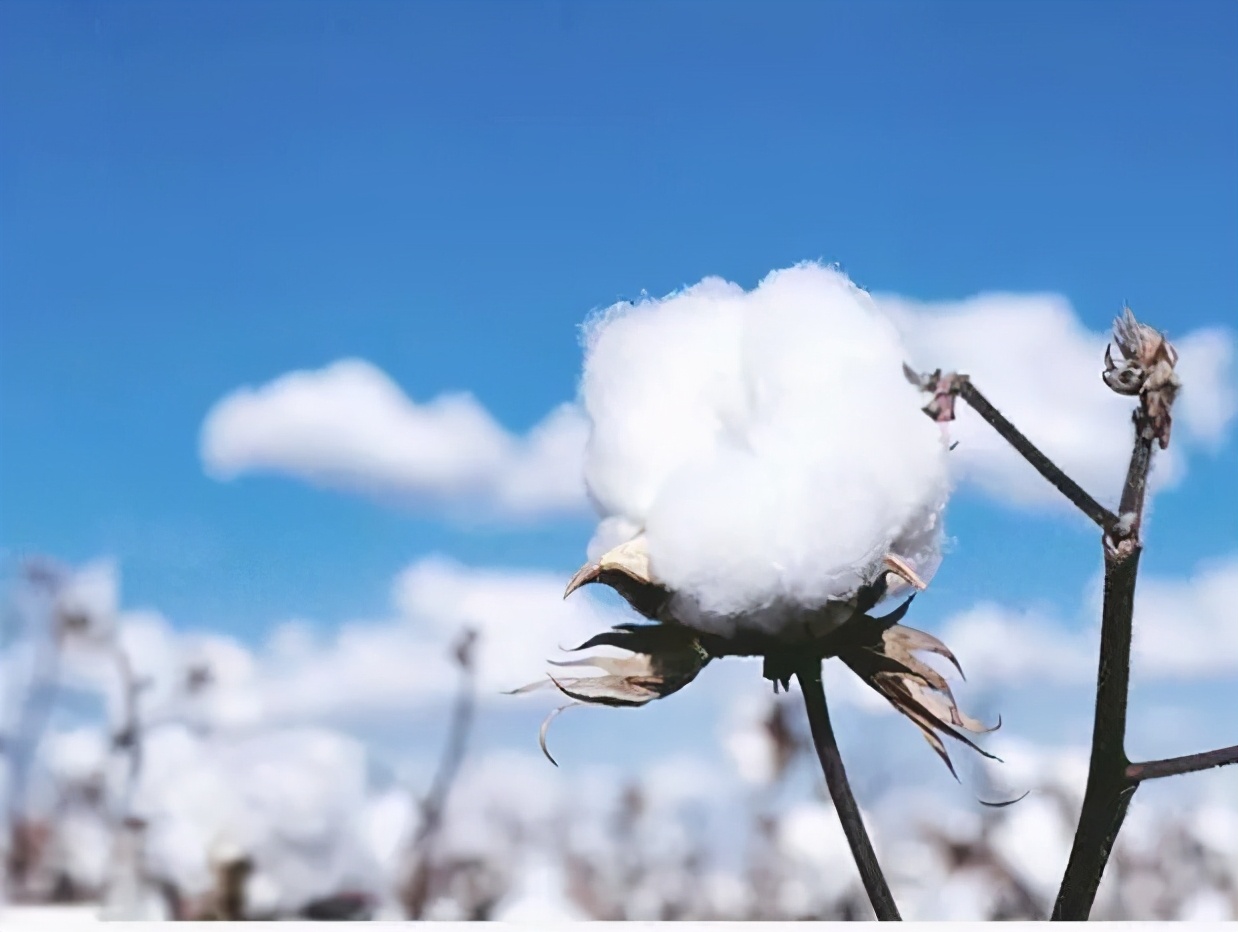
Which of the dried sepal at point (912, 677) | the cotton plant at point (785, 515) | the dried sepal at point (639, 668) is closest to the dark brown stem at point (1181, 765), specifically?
the cotton plant at point (785, 515)

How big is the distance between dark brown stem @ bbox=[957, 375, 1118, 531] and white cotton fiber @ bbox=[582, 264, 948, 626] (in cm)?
15

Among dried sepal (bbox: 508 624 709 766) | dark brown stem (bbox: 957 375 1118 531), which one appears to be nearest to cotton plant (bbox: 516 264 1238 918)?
dried sepal (bbox: 508 624 709 766)

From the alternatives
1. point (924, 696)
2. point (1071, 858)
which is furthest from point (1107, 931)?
point (924, 696)

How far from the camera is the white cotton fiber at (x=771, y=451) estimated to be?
2.66 ft

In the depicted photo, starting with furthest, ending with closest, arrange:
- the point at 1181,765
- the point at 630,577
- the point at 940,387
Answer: the point at 630,577 → the point at 1181,765 → the point at 940,387

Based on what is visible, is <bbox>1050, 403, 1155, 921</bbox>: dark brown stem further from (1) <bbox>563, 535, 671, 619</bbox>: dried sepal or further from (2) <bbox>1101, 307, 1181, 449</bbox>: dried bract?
(1) <bbox>563, 535, 671, 619</bbox>: dried sepal

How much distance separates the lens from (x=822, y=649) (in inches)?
33.6

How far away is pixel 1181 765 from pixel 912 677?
7.2 inches

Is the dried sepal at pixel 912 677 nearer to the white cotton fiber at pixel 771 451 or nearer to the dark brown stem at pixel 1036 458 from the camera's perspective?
the white cotton fiber at pixel 771 451

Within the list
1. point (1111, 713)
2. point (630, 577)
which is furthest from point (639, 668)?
point (1111, 713)

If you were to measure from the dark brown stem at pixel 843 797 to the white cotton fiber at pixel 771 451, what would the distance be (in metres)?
0.06

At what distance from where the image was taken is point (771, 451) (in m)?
0.83

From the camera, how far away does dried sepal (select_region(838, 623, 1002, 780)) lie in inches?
34.1

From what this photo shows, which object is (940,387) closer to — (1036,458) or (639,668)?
(1036,458)
